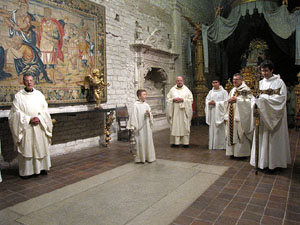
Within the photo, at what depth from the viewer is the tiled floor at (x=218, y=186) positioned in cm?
253

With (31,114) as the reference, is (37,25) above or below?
above

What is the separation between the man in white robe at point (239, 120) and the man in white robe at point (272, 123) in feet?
2.16

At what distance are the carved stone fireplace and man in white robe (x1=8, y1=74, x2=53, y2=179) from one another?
4.43m

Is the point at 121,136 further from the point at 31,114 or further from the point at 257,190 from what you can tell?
the point at 257,190

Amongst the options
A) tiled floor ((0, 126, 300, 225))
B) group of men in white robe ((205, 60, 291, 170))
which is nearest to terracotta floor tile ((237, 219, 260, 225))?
tiled floor ((0, 126, 300, 225))

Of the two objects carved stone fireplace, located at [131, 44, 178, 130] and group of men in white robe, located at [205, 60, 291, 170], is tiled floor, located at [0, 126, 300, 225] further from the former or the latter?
carved stone fireplace, located at [131, 44, 178, 130]

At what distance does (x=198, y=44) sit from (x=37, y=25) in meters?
7.12

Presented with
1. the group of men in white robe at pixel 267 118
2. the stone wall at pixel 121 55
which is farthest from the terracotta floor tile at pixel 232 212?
the stone wall at pixel 121 55

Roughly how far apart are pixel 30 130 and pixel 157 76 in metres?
6.50

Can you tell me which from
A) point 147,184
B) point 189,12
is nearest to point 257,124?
point 147,184

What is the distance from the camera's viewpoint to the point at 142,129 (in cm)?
462

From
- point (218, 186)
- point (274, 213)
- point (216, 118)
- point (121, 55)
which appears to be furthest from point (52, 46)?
point (274, 213)

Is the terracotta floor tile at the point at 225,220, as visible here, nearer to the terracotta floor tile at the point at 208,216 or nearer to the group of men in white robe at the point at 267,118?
the terracotta floor tile at the point at 208,216

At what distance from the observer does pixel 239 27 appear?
39.1 feet
